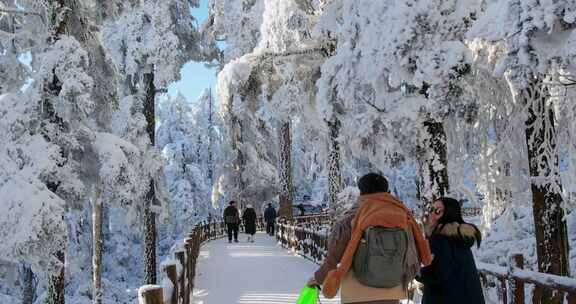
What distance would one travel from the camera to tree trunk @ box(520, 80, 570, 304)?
312 inches

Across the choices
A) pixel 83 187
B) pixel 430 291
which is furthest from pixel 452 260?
pixel 83 187

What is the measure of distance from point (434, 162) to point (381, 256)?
21.4 ft

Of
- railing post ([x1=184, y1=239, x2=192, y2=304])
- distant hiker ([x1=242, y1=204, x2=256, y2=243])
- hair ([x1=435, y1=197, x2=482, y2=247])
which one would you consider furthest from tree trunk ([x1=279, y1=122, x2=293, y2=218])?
hair ([x1=435, y1=197, x2=482, y2=247])

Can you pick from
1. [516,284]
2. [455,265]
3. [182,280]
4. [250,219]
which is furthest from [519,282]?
[250,219]

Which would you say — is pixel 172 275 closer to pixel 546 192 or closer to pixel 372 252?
pixel 372 252

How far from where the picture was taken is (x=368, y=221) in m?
4.39

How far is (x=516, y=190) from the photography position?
9.73m

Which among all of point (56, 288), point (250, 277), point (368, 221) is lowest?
point (250, 277)

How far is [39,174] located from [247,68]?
32.5 ft

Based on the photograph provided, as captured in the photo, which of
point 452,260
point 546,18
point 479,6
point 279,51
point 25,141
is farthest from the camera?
point 279,51

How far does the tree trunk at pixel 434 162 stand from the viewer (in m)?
10.6

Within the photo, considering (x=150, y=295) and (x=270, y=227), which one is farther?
(x=270, y=227)

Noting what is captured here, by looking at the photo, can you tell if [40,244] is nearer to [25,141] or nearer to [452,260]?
[25,141]

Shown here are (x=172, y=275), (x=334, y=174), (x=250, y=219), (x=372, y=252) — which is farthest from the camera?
(x=250, y=219)
